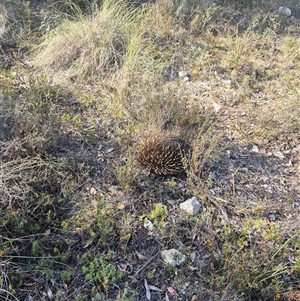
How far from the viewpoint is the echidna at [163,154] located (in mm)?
2578

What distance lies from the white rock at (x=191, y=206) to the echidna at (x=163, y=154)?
0.26 metres

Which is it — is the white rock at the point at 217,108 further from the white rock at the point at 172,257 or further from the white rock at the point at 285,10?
the white rock at the point at 285,10

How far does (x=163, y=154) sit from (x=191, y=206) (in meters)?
0.43

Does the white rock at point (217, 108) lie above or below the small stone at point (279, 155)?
above

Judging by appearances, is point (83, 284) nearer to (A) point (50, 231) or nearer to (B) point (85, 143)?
(A) point (50, 231)

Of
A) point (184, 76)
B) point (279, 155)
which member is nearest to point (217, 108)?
point (184, 76)

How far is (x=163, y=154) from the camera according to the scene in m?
2.58

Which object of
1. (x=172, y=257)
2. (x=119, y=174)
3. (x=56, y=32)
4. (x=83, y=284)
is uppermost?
(x=56, y=32)

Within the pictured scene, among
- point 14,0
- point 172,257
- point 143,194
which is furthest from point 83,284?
point 14,0

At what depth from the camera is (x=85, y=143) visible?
292cm

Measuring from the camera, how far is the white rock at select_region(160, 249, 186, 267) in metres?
2.23

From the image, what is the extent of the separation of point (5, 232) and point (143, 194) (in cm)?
96

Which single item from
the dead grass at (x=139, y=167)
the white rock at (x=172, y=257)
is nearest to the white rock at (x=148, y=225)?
the dead grass at (x=139, y=167)

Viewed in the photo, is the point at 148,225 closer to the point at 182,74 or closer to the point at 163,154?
the point at 163,154
